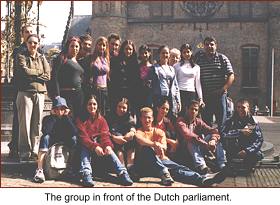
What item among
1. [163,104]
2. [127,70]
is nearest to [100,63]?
[127,70]

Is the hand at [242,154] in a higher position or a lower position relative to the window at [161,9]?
lower

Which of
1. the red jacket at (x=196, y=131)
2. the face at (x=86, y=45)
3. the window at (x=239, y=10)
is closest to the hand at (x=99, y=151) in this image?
the red jacket at (x=196, y=131)

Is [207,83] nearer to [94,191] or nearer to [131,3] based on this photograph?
[94,191]

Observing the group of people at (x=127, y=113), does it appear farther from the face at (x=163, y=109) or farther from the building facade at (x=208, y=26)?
the building facade at (x=208, y=26)

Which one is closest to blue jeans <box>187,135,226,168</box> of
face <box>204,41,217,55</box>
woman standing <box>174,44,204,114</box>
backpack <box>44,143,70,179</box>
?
woman standing <box>174,44,204,114</box>

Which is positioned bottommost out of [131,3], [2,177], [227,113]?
[2,177]

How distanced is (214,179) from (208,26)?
21.0 metres

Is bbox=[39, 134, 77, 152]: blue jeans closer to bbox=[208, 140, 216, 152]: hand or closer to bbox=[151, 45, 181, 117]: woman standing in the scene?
bbox=[151, 45, 181, 117]: woman standing

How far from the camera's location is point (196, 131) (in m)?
5.98

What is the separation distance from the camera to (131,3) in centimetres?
2603

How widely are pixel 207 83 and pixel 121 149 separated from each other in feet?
5.38

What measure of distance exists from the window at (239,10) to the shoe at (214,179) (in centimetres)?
2106

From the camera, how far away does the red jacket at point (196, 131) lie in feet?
19.1

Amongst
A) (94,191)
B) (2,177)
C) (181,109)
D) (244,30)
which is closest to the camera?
(94,191)
